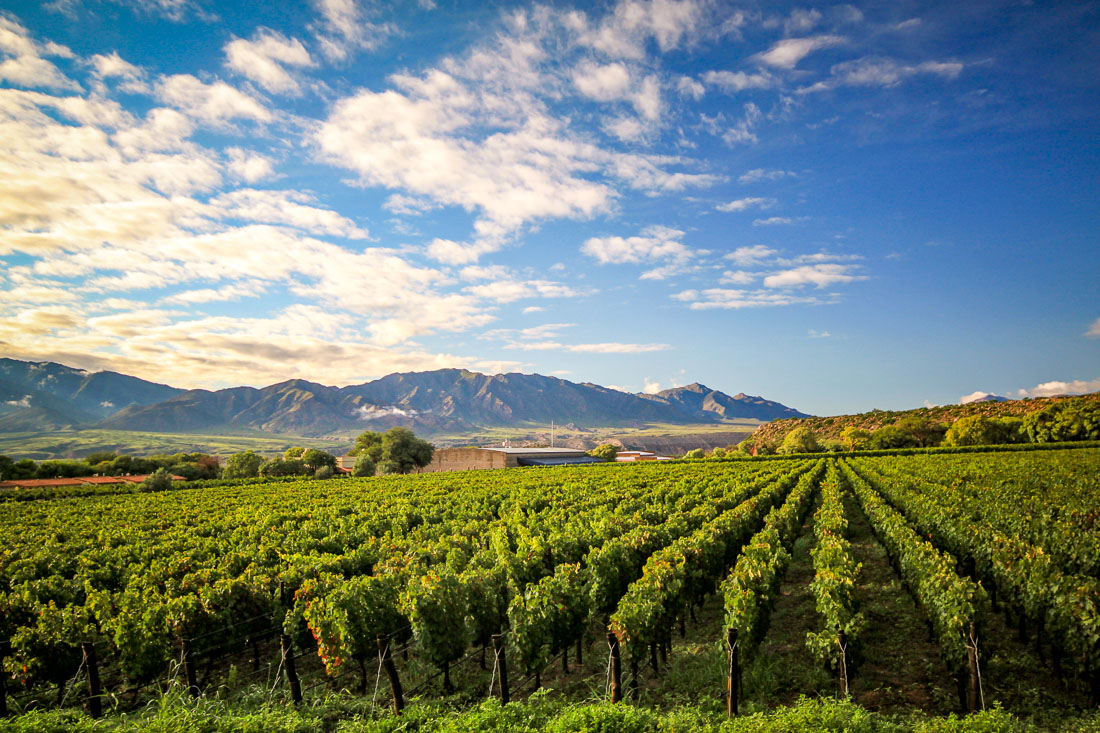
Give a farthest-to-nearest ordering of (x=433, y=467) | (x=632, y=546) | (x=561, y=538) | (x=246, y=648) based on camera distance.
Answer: (x=433, y=467), (x=561, y=538), (x=632, y=546), (x=246, y=648)

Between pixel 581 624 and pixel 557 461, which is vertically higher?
pixel 581 624

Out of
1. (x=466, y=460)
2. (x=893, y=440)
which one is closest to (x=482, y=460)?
(x=466, y=460)

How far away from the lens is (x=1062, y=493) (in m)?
26.8

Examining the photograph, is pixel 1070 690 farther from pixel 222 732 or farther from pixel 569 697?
pixel 222 732

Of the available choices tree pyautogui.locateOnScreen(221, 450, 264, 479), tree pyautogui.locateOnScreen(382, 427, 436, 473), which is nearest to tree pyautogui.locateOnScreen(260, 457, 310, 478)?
tree pyautogui.locateOnScreen(221, 450, 264, 479)

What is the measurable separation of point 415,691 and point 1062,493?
3335 cm

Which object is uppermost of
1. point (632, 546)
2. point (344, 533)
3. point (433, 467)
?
point (632, 546)

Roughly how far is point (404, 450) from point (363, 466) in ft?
26.6

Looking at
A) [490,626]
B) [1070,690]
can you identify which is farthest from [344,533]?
[1070,690]

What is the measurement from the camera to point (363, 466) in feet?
284

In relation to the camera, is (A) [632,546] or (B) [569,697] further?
(A) [632,546]

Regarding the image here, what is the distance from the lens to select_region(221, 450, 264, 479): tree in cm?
8269

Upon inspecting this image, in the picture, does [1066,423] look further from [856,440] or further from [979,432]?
[856,440]

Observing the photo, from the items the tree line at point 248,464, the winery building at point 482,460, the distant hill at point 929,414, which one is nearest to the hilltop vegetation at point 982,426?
the distant hill at point 929,414
